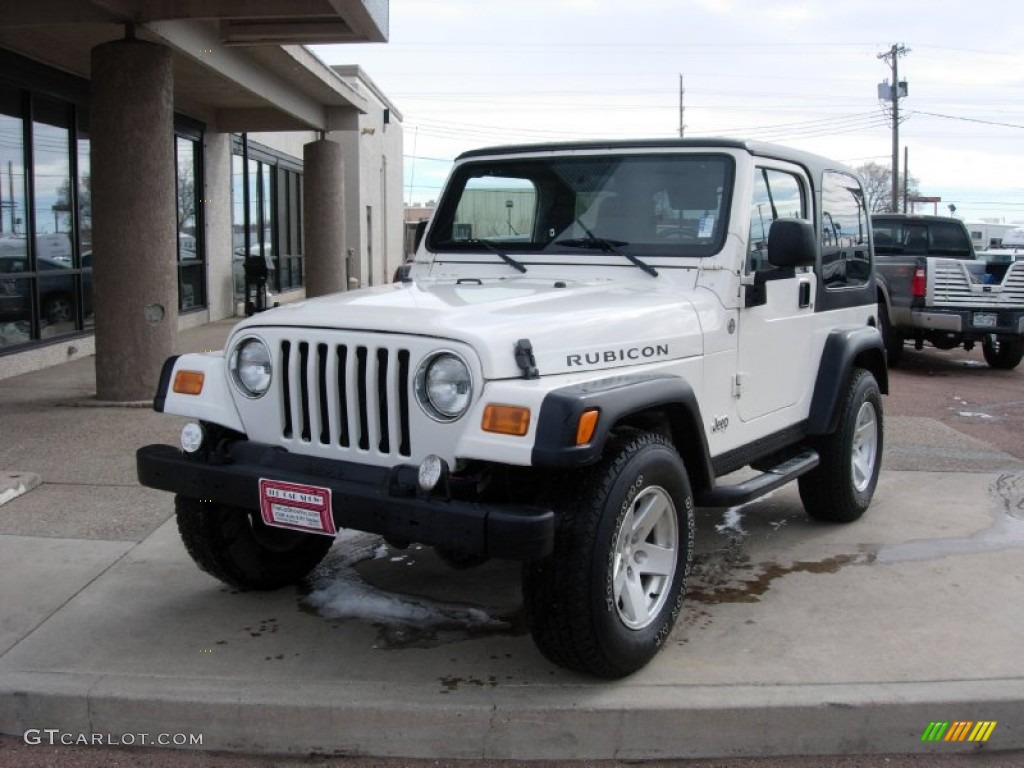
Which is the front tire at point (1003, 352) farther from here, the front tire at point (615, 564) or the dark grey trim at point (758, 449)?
the front tire at point (615, 564)

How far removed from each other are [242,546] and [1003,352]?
12309 millimetres

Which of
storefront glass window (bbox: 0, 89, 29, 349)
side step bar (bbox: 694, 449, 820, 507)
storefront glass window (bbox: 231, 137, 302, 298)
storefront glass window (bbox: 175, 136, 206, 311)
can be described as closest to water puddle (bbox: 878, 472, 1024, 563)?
side step bar (bbox: 694, 449, 820, 507)

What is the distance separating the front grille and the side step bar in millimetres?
1415

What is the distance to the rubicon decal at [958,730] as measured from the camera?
3.52 meters

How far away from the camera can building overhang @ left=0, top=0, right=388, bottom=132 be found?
8.59 meters

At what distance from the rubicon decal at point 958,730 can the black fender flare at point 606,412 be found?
1.23 metres

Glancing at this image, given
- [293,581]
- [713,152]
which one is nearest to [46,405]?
[293,581]

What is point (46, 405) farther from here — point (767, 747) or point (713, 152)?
point (767, 747)

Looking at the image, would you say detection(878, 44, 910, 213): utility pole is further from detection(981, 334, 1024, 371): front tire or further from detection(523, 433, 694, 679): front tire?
detection(523, 433, 694, 679): front tire

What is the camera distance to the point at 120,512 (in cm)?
575

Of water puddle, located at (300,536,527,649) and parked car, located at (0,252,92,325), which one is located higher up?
parked car, located at (0,252,92,325)

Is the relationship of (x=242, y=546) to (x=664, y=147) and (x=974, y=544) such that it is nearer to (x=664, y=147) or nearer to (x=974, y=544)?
(x=664, y=147)

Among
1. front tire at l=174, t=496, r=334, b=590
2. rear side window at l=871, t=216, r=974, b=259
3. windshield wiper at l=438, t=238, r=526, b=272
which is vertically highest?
rear side window at l=871, t=216, r=974, b=259

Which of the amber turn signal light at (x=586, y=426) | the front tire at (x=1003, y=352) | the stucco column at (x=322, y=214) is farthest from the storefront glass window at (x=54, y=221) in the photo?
the front tire at (x=1003, y=352)
